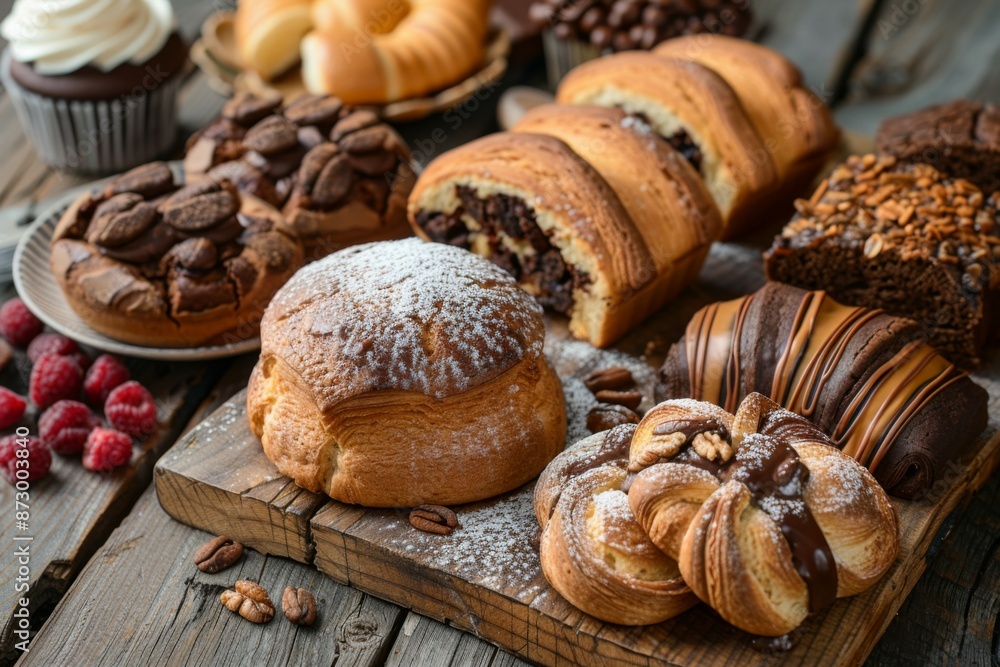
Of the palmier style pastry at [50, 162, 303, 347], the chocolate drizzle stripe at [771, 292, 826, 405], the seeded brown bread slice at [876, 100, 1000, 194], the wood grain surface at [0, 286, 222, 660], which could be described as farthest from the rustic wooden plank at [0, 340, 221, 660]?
the seeded brown bread slice at [876, 100, 1000, 194]

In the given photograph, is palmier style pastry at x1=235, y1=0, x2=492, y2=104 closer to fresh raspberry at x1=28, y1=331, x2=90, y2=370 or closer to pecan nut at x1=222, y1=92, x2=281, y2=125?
pecan nut at x1=222, y1=92, x2=281, y2=125

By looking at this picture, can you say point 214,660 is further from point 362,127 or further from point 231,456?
point 362,127

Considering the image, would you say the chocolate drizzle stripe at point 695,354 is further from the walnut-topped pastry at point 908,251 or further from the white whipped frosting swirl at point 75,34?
the white whipped frosting swirl at point 75,34

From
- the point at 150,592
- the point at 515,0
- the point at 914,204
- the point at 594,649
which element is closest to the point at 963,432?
the point at 914,204

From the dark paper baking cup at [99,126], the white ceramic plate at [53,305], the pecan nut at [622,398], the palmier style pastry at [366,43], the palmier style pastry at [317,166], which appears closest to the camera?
the pecan nut at [622,398]

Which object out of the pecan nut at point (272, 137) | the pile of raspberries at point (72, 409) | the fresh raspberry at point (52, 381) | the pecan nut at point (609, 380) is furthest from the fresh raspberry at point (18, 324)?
the pecan nut at point (609, 380)
